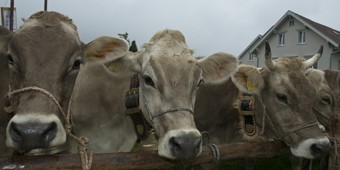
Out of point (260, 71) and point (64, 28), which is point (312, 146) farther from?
point (64, 28)

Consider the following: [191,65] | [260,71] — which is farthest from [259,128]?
[191,65]

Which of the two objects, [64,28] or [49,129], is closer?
[49,129]

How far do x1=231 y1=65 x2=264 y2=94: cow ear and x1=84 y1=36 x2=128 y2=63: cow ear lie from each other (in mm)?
1747

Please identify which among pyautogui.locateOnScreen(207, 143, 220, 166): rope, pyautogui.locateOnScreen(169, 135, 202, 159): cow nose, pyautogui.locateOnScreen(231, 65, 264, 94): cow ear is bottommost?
pyautogui.locateOnScreen(207, 143, 220, 166): rope

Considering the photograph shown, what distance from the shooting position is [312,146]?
4.41 m

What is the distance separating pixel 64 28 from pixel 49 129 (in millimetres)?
1074

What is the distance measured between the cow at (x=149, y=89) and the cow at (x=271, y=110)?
84cm

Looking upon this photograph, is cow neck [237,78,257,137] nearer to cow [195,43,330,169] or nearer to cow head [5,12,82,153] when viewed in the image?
cow [195,43,330,169]

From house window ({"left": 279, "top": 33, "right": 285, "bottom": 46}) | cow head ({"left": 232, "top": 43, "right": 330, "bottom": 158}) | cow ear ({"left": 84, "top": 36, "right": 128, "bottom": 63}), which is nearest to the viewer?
cow ear ({"left": 84, "top": 36, "right": 128, "bottom": 63})

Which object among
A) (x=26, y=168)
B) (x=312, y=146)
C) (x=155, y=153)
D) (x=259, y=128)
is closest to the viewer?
(x=26, y=168)

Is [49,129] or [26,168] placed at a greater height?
[49,129]

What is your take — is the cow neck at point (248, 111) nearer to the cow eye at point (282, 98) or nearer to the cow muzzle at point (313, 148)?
the cow eye at point (282, 98)

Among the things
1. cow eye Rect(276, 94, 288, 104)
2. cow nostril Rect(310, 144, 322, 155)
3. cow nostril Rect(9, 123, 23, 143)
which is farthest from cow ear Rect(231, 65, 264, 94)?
cow nostril Rect(9, 123, 23, 143)

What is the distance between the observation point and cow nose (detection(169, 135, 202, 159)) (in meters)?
3.14
